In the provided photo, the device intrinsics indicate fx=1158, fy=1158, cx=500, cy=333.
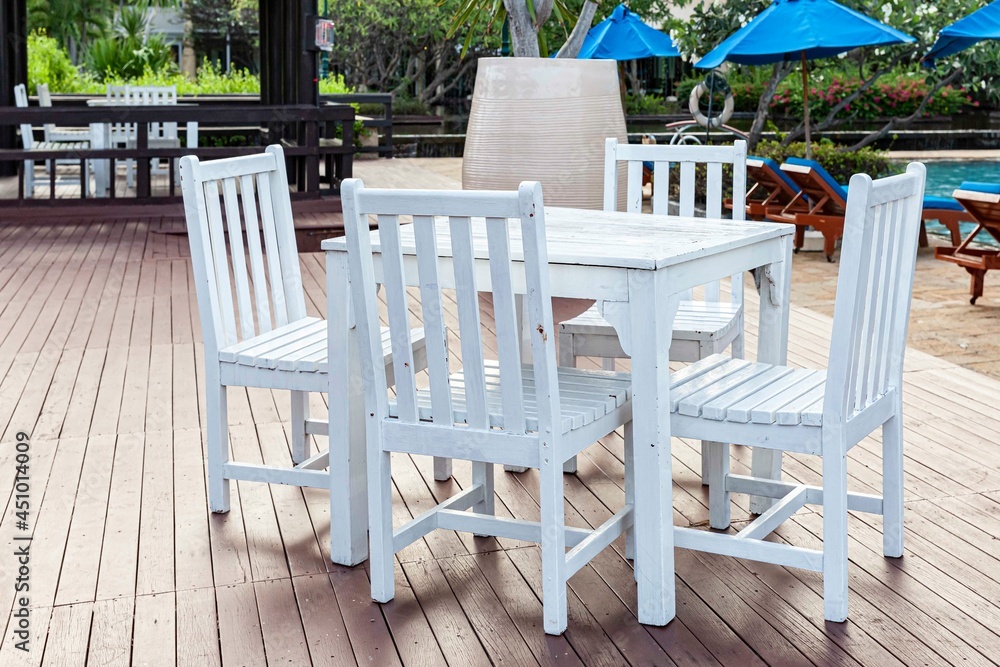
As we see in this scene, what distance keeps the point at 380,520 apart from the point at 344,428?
30cm

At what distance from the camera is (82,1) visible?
29.4 meters

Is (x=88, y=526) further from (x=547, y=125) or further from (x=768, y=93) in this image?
(x=768, y=93)

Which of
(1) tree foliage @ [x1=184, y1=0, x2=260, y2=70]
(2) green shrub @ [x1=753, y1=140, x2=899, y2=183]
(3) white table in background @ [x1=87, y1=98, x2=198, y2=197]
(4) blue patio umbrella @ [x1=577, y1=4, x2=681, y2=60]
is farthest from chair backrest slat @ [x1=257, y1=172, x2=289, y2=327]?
(1) tree foliage @ [x1=184, y1=0, x2=260, y2=70]

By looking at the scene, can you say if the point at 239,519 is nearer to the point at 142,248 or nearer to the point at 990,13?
the point at 142,248

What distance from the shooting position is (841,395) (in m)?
2.22

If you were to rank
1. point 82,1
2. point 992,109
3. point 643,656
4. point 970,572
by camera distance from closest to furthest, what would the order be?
point 643,656 → point 970,572 → point 992,109 → point 82,1

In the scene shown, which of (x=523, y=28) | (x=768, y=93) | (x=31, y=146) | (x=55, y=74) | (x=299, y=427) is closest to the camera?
(x=299, y=427)

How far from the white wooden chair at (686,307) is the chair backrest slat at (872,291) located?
47 cm

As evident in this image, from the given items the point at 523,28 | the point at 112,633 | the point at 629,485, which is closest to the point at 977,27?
the point at 523,28

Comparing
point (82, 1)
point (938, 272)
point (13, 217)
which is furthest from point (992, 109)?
point (82, 1)

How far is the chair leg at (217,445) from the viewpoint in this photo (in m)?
2.85

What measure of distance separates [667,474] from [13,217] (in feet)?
24.9

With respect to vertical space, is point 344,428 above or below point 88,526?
above

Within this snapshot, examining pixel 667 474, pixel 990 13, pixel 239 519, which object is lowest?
pixel 239 519
